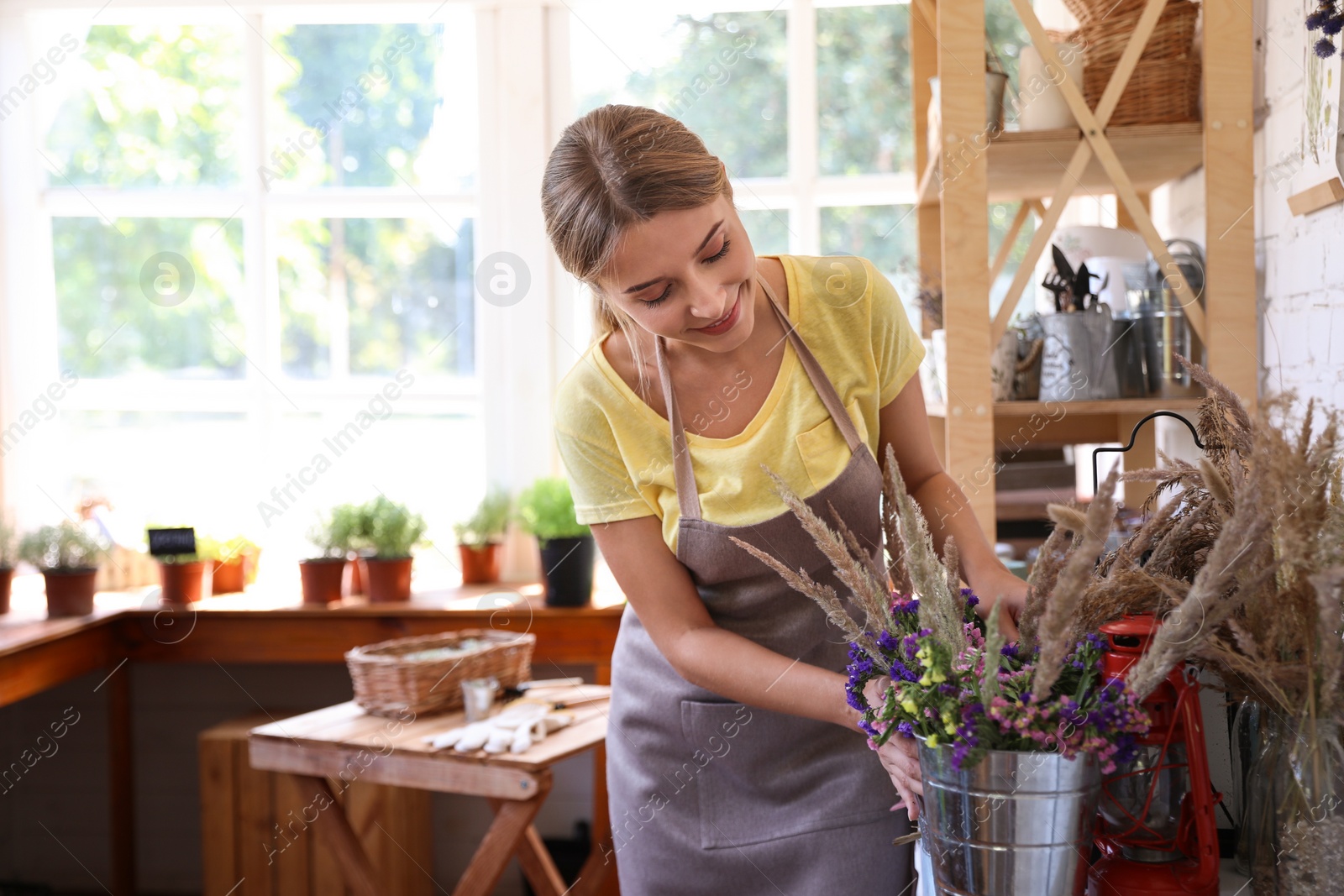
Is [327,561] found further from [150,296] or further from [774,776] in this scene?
[774,776]

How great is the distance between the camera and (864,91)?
2982 mm

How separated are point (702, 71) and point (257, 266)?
138 centimetres

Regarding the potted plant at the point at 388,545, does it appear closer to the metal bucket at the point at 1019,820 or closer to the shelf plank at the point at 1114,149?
the shelf plank at the point at 1114,149

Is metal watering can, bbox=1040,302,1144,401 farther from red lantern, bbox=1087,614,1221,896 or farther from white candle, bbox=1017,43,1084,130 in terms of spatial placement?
red lantern, bbox=1087,614,1221,896

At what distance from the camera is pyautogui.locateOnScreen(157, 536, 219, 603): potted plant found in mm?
2840

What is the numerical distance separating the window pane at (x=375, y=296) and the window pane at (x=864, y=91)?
107 cm

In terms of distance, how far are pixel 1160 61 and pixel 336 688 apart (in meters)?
2.59

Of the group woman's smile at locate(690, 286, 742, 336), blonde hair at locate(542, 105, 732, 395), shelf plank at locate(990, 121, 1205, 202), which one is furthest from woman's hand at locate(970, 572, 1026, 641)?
shelf plank at locate(990, 121, 1205, 202)

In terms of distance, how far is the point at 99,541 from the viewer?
2.95 m

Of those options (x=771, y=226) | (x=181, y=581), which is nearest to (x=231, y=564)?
(x=181, y=581)

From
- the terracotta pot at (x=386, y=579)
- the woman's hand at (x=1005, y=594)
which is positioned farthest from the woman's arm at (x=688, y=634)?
the terracotta pot at (x=386, y=579)

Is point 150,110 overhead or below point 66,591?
Answer: overhead

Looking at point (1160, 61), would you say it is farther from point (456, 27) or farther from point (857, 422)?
point (456, 27)

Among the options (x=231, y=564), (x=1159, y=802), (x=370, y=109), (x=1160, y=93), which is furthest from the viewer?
(x=370, y=109)
